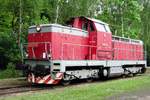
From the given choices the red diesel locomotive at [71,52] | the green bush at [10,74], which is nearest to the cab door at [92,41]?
the red diesel locomotive at [71,52]

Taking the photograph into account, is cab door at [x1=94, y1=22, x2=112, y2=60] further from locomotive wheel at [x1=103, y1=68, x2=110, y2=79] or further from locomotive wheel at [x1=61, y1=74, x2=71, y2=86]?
locomotive wheel at [x1=61, y1=74, x2=71, y2=86]

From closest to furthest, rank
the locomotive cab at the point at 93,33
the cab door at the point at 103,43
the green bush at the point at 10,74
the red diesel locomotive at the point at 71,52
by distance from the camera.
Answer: the red diesel locomotive at the point at 71,52 < the locomotive cab at the point at 93,33 < the cab door at the point at 103,43 < the green bush at the point at 10,74

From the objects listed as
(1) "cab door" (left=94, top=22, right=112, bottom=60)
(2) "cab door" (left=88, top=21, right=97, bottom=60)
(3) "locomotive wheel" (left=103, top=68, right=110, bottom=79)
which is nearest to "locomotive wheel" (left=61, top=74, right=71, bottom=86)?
(2) "cab door" (left=88, top=21, right=97, bottom=60)

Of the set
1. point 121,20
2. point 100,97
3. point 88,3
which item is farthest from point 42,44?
point 121,20

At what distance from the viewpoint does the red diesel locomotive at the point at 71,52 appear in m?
17.8

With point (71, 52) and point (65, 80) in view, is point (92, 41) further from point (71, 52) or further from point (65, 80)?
point (65, 80)

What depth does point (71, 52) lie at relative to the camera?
19.3m

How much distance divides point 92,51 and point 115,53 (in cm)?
312

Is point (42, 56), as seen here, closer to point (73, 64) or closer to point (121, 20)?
point (73, 64)

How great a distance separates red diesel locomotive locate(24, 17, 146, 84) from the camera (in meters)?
17.8

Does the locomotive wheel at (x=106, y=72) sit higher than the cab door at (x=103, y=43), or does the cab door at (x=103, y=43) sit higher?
the cab door at (x=103, y=43)

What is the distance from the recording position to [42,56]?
18344mm

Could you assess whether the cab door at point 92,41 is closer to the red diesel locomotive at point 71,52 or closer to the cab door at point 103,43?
the red diesel locomotive at point 71,52

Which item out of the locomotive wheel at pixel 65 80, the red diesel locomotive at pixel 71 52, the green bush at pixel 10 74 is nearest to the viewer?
the red diesel locomotive at pixel 71 52
